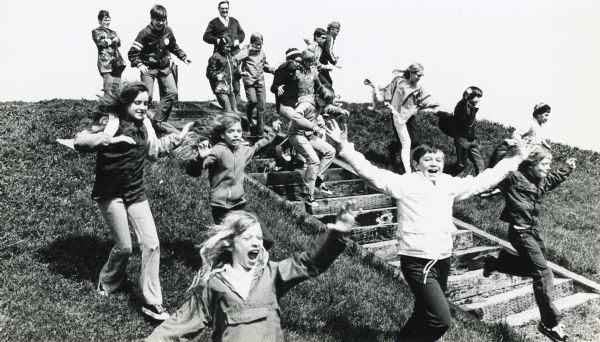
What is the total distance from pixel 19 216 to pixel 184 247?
215cm

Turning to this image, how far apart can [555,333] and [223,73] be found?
7327 mm

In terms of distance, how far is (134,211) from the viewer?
5246mm

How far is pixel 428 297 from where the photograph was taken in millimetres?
4730

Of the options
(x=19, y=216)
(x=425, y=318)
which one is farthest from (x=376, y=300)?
(x=19, y=216)

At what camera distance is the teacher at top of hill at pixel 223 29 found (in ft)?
36.9

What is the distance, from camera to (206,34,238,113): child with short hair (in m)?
10.5

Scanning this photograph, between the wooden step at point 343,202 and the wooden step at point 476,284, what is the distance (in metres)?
1.92

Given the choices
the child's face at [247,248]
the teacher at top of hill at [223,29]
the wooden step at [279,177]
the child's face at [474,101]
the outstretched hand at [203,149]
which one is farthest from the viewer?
the teacher at top of hill at [223,29]

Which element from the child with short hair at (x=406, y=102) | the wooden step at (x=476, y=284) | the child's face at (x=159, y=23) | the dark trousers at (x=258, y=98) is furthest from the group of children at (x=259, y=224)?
the child's face at (x=159, y=23)

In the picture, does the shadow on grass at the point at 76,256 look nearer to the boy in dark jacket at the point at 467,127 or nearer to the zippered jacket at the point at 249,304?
the zippered jacket at the point at 249,304

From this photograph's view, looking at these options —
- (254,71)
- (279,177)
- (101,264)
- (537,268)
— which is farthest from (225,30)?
(537,268)

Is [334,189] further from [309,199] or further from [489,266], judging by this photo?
[489,266]

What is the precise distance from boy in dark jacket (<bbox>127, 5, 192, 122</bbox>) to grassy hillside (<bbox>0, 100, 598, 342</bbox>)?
147cm

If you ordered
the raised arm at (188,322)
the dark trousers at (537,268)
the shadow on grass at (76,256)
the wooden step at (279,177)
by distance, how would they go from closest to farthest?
the raised arm at (188,322) → the shadow on grass at (76,256) → the dark trousers at (537,268) → the wooden step at (279,177)
